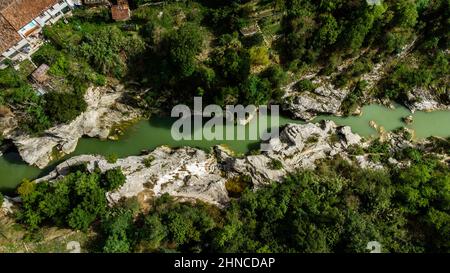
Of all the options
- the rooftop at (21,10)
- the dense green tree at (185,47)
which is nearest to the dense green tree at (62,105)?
the rooftop at (21,10)

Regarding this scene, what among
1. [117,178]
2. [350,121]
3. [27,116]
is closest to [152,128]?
[117,178]

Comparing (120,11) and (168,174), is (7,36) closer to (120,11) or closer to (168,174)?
(120,11)

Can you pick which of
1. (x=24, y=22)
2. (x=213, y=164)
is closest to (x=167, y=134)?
(x=213, y=164)

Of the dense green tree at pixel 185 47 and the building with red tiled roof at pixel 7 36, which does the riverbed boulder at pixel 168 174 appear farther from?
the building with red tiled roof at pixel 7 36

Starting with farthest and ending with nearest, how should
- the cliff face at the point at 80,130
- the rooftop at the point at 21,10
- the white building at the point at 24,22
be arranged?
the cliff face at the point at 80,130 → the white building at the point at 24,22 → the rooftop at the point at 21,10

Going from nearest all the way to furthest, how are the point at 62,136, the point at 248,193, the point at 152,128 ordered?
the point at 248,193 → the point at 62,136 → the point at 152,128
